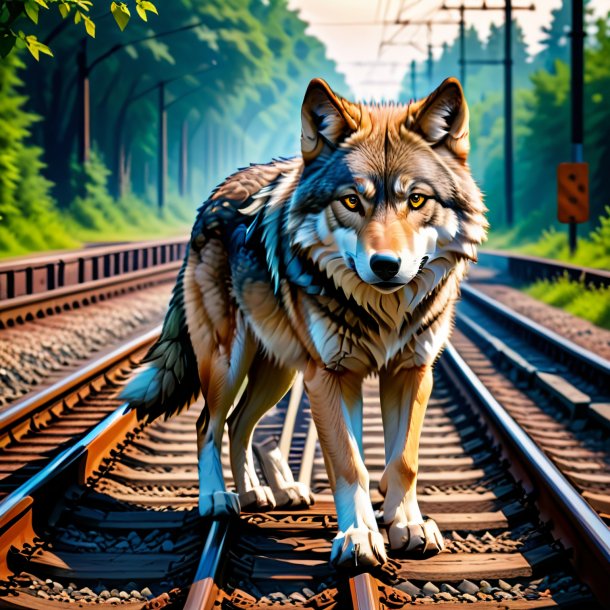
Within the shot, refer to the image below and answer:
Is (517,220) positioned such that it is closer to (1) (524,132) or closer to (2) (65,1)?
(1) (524,132)

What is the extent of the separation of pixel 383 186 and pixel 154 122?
2036 inches

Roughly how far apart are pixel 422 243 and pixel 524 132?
140ft

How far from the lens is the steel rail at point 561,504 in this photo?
3.88 meters

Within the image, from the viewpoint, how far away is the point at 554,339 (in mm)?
10938

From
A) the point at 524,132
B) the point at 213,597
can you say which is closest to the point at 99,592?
the point at 213,597

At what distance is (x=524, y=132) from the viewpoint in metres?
45.0

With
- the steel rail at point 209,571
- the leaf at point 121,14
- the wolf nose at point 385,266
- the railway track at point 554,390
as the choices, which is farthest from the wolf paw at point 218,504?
the leaf at point 121,14

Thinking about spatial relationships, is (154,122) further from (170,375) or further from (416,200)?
(416,200)

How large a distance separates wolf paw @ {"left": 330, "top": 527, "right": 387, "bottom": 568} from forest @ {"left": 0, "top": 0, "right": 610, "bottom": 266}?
10.5 feet

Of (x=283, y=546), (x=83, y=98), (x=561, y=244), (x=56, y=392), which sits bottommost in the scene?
(x=283, y=546)

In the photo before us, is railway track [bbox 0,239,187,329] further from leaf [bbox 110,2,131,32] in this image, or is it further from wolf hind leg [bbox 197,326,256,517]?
wolf hind leg [bbox 197,326,256,517]

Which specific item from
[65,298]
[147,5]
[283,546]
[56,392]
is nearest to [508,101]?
[65,298]

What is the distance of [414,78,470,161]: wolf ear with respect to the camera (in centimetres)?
405

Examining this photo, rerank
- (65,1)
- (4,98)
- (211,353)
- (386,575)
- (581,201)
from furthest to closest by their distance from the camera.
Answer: (4,98) → (581,201) → (65,1) → (211,353) → (386,575)
